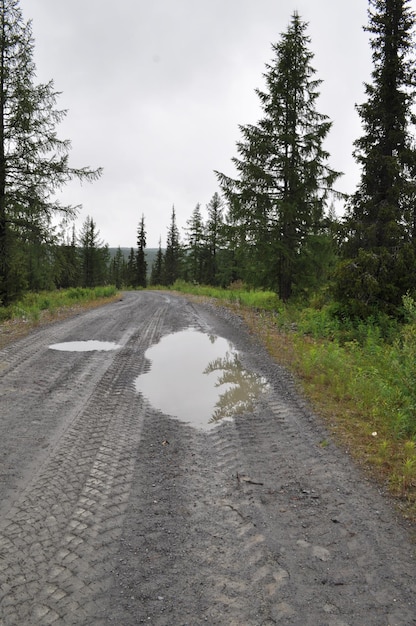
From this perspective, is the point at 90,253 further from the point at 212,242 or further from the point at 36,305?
the point at 36,305

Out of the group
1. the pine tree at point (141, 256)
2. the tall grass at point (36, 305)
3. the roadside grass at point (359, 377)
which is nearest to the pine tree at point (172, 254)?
the pine tree at point (141, 256)

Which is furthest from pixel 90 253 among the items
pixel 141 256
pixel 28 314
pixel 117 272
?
pixel 28 314

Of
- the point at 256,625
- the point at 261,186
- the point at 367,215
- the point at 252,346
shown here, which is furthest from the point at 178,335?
the point at 256,625

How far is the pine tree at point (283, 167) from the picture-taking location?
51.8ft

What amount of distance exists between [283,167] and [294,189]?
105cm

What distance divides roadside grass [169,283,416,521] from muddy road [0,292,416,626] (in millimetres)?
278

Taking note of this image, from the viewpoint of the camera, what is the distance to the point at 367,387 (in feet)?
20.4

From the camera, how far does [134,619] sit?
2227mm

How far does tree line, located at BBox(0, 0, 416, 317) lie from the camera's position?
37.3ft

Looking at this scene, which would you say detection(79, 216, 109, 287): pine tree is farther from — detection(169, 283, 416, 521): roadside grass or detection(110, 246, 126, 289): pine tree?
detection(169, 283, 416, 521): roadside grass

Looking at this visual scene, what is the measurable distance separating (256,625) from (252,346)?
7.77m

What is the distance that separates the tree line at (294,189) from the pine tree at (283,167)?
1.7 inches

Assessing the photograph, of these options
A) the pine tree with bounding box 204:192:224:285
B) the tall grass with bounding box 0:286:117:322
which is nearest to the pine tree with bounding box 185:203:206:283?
the pine tree with bounding box 204:192:224:285

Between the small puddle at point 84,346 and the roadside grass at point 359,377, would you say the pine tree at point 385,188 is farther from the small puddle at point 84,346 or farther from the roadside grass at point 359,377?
the small puddle at point 84,346
